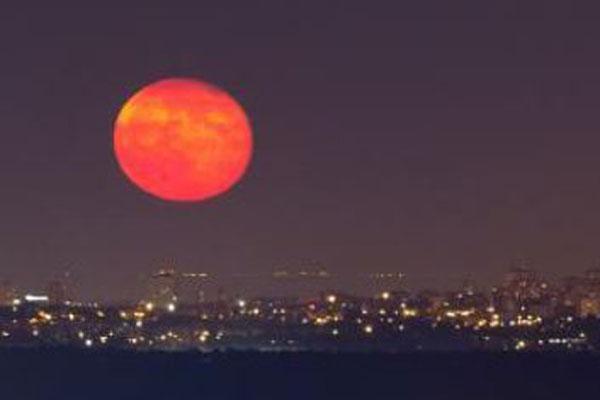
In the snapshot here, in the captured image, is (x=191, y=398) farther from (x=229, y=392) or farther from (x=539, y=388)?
(x=539, y=388)

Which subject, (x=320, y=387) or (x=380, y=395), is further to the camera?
(x=320, y=387)

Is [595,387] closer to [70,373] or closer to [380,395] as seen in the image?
[380,395]

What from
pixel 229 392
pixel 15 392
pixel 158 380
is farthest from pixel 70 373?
pixel 15 392

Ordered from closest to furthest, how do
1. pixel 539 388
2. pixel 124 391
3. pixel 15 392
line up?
pixel 15 392
pixel 124 391
pixel 539 388

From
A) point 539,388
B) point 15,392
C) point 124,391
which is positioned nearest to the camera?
point 15,392

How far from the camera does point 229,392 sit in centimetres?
18175

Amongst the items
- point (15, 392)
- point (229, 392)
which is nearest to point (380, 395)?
point (229, 392)

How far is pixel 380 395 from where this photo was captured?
178750 millimetres

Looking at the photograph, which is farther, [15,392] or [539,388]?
[539,388]

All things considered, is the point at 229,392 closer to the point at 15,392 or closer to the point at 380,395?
the point at 380,395

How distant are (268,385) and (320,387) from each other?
3711 mm

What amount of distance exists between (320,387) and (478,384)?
10.1 meters

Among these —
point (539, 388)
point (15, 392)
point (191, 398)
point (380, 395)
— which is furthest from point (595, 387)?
point (15, 392)

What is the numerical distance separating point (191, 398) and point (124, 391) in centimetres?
552
